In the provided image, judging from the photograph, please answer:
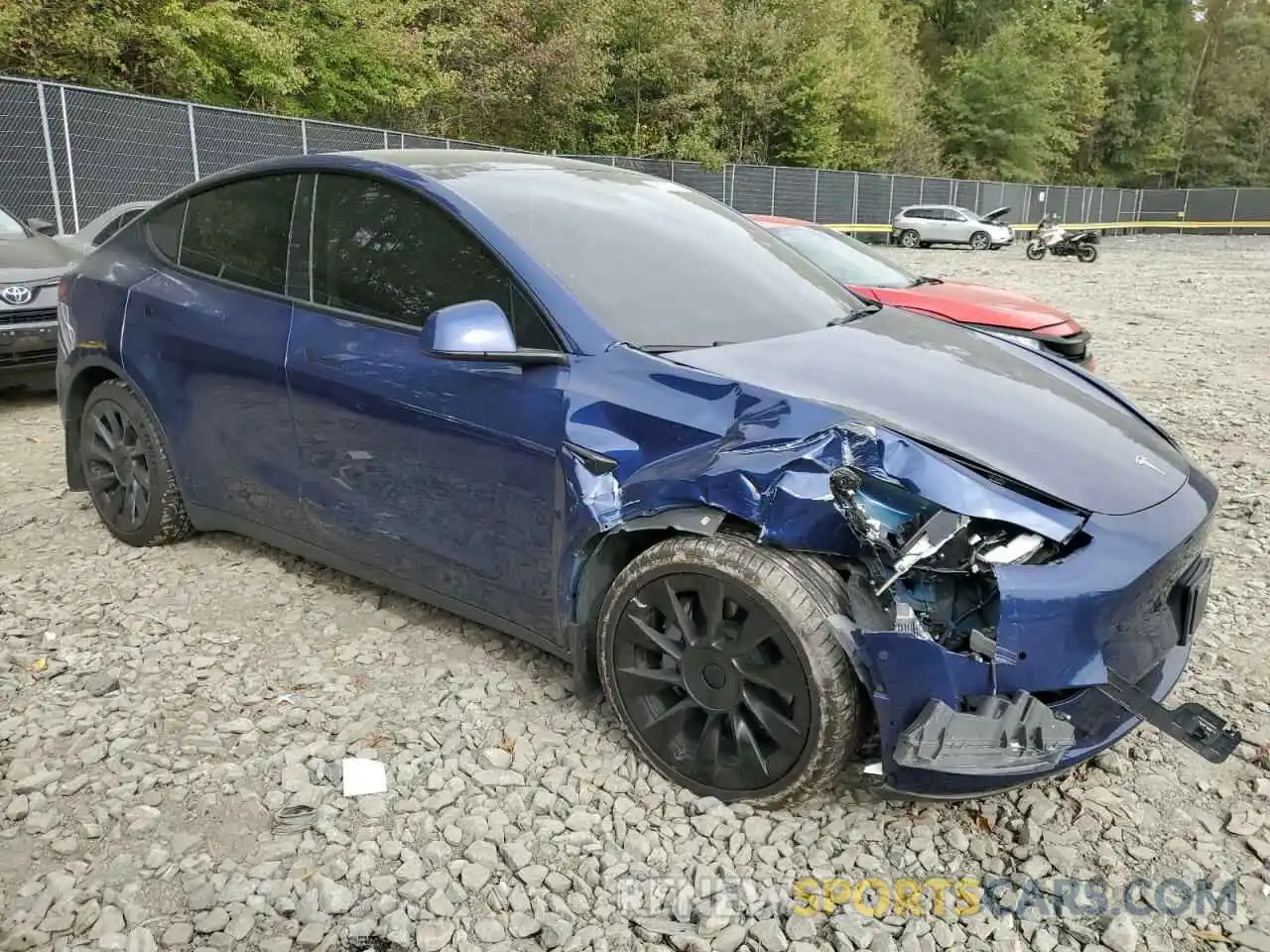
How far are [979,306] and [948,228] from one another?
27.0m

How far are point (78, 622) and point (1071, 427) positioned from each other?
3411 mm

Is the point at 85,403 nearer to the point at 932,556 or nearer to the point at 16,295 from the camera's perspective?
the point at 16,295

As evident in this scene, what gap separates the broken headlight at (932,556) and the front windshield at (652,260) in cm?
79

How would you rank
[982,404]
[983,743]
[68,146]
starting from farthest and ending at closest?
1. [68,146]
2. [982,404]
3. [983,743]

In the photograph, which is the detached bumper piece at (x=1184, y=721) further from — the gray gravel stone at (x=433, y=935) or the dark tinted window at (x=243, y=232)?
the dark tinted window at (x=243, y=232)

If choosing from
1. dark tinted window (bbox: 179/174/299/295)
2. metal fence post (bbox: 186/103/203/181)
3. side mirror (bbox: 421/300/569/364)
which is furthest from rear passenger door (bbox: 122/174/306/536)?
metal fence post (bbox: 186/103/203/181)

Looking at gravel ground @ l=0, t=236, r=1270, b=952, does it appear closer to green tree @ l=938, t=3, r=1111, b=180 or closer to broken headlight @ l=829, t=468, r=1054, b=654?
broken headlight @ l=829, t=468, r=1054, b=654

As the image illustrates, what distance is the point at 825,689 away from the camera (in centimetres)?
223

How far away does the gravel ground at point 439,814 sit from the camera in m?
2.18

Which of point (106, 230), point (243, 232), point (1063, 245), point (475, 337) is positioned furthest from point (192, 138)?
point (1063, 245)

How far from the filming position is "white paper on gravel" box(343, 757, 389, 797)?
8.64 ft

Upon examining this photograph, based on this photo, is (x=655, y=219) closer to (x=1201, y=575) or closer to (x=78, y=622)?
(x=1201, y=575)

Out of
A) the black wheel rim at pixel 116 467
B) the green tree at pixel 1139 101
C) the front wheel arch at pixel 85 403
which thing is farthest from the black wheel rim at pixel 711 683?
the green tree at pixel 1139 101

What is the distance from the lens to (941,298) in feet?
22.2
